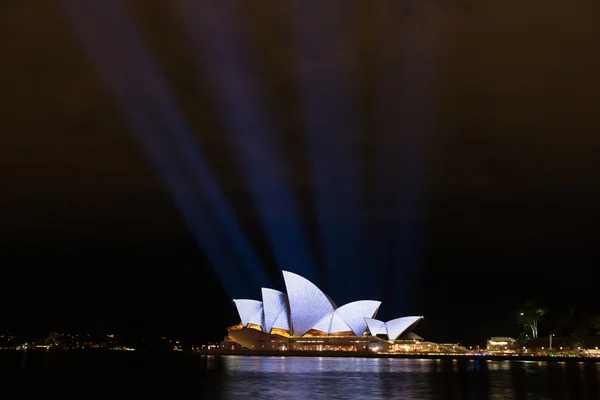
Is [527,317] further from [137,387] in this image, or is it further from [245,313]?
[137,387]

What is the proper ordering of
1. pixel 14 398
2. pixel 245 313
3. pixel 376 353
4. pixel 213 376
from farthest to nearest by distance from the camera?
pixel 245 313 < pixel 376 353 < pixel 213 376 < pixel 14 398

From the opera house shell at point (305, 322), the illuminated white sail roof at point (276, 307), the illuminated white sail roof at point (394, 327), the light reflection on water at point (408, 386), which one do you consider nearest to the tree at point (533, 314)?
the illuminated white sail roof at point (394, 327)

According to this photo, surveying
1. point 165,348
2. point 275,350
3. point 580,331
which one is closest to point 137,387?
point 275,350

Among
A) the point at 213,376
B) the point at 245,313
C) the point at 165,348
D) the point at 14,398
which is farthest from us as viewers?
the point at 165,348

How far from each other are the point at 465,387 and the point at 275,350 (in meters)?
68.5

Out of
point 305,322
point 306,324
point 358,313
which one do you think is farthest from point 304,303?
point 358,313

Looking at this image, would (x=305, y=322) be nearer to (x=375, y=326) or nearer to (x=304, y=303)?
(x=304, y=303)

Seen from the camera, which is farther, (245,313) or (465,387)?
(245,313)

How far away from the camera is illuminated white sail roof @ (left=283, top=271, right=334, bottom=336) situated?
328 ft

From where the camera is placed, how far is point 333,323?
347 ft

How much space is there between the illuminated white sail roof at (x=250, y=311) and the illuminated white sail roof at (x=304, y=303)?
8.39 meters

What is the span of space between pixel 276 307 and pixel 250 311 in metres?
7.77

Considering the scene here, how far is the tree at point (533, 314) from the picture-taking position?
381 feet

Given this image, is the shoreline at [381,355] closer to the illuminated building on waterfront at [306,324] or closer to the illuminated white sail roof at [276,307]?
the illuminated building on waterfront at [306,324]
